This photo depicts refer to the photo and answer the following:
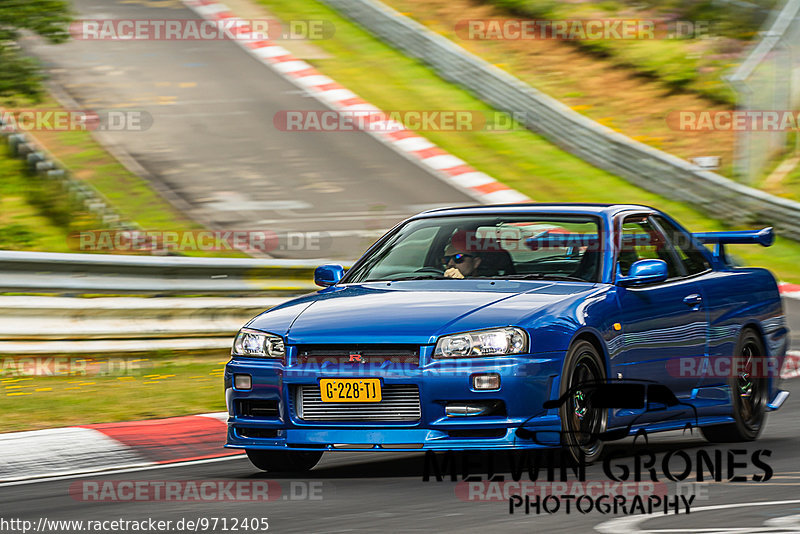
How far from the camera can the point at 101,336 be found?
11.7 metres

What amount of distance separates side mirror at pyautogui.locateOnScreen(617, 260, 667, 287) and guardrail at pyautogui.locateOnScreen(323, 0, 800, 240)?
1141 cm

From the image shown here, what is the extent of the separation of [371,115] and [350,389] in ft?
54.3

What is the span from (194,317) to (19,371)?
5.51ft

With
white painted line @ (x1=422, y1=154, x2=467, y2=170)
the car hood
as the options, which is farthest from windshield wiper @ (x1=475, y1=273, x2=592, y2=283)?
white painted line @ (x1=422, y1=154, x2=467, y2=170)

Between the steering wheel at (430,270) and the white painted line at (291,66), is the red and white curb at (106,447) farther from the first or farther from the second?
the white painted line at (291,66)

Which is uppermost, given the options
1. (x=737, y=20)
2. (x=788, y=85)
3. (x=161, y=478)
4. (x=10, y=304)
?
(x=737, y=20)

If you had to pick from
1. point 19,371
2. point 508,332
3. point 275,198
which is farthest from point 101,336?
point 275,198

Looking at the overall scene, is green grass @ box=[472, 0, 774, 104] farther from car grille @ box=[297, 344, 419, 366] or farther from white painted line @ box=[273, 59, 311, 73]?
car grille @ box=[297, 344, 419, 366]

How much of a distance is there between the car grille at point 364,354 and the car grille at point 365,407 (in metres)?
0.13

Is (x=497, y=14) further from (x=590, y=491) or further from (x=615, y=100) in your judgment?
(x=590, y=491)

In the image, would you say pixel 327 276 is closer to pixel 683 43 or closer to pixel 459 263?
pixel 459 263

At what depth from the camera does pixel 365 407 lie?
6.94 m

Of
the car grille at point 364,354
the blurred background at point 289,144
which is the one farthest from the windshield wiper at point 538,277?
the blurred background at point 289,144

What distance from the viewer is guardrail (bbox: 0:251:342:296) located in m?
11.3
